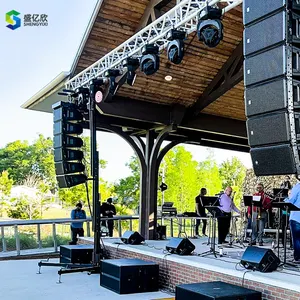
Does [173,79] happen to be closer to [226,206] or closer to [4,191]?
[226,206]

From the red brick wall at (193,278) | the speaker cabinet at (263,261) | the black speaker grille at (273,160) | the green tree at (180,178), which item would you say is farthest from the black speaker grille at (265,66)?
the green tree at (180,178)

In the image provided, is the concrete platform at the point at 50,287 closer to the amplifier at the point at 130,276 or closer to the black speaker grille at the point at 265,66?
the amplifier at the point at 130,276

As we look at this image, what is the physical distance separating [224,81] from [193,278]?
5031 millimetres

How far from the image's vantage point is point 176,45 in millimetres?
6512

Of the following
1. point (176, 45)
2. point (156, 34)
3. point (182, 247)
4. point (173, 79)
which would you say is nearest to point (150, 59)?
point (156, 34)

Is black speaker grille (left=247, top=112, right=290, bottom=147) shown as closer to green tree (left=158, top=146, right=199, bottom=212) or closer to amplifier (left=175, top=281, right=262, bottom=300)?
amplifier (left=175, top=281, right=262, bottom=300)

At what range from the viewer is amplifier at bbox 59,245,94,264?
791 cm

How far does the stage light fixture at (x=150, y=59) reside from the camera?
710 cm

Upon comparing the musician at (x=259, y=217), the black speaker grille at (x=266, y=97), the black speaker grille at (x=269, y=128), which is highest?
the black speaker grille at (x=266, y=97)

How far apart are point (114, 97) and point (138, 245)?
3.35m

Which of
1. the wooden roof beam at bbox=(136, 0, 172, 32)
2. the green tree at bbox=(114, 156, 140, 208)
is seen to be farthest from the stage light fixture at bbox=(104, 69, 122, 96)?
the green tree at bbox=(114, 156, 140, 208)

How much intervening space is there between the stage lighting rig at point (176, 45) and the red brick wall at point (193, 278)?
116 inches

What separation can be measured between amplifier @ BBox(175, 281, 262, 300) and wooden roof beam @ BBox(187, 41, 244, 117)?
527 cm

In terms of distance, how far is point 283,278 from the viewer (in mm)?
4738
